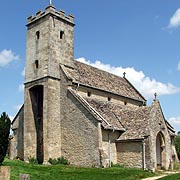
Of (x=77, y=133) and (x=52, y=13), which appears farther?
(x=52, y=13)

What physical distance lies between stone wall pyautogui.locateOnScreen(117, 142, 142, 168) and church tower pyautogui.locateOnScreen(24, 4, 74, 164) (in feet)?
21.1

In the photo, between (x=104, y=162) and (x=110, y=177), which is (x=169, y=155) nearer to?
(x=104, y=162)

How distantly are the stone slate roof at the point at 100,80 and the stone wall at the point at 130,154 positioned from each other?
8136 millimetres

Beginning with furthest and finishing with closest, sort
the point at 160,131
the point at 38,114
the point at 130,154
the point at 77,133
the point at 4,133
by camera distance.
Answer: the point at 38,114 → the point at 160,131 → the point at 77,133 → the point at 130,154 → the point at 4,133

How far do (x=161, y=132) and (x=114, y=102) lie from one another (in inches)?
325

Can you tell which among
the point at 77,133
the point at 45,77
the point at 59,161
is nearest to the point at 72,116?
the point at 77,133

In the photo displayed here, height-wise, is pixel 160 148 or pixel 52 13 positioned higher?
pixel 52 13

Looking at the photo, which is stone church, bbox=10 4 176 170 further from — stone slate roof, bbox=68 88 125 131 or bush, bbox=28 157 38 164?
bush, bbox=28 157 38 164

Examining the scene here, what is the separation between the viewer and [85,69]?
3822cm

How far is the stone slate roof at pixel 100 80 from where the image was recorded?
34.6 metres

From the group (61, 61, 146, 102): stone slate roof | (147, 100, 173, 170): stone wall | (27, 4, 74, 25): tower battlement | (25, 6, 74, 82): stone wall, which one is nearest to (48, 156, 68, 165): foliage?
(61, 61, 146, 102): stone slate roof

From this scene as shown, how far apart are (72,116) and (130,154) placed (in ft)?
22.8

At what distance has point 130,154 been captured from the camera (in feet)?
97.9

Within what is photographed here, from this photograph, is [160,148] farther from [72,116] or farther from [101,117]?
[72,116]
